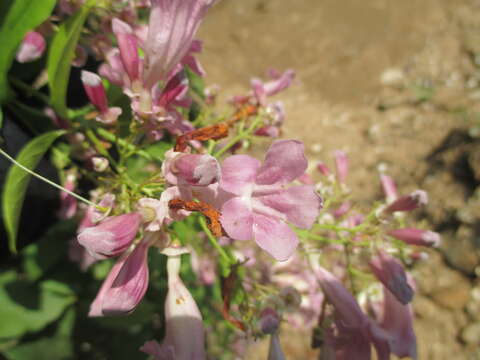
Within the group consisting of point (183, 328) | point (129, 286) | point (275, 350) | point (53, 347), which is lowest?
point (53, 347)

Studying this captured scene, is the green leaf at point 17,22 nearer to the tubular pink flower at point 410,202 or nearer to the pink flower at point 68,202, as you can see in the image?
the pink flower at point 68,202

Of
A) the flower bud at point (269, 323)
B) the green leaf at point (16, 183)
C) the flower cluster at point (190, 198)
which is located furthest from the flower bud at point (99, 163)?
the flower bud at point (269, 323)

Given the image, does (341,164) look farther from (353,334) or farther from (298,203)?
(298,203)

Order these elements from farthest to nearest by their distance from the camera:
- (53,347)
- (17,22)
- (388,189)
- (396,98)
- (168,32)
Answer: (396,98)
(53,347)
(388,189)
(17,22)
(168,32)

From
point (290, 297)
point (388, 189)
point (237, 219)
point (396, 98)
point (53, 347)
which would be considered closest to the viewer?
point (237, 219)

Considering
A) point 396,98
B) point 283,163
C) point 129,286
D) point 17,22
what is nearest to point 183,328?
point 129,286

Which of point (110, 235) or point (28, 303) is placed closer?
point (110, 235)

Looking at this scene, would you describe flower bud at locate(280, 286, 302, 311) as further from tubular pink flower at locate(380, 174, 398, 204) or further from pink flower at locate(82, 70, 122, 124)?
pink flower at locate(82, 70, 122, 124)
